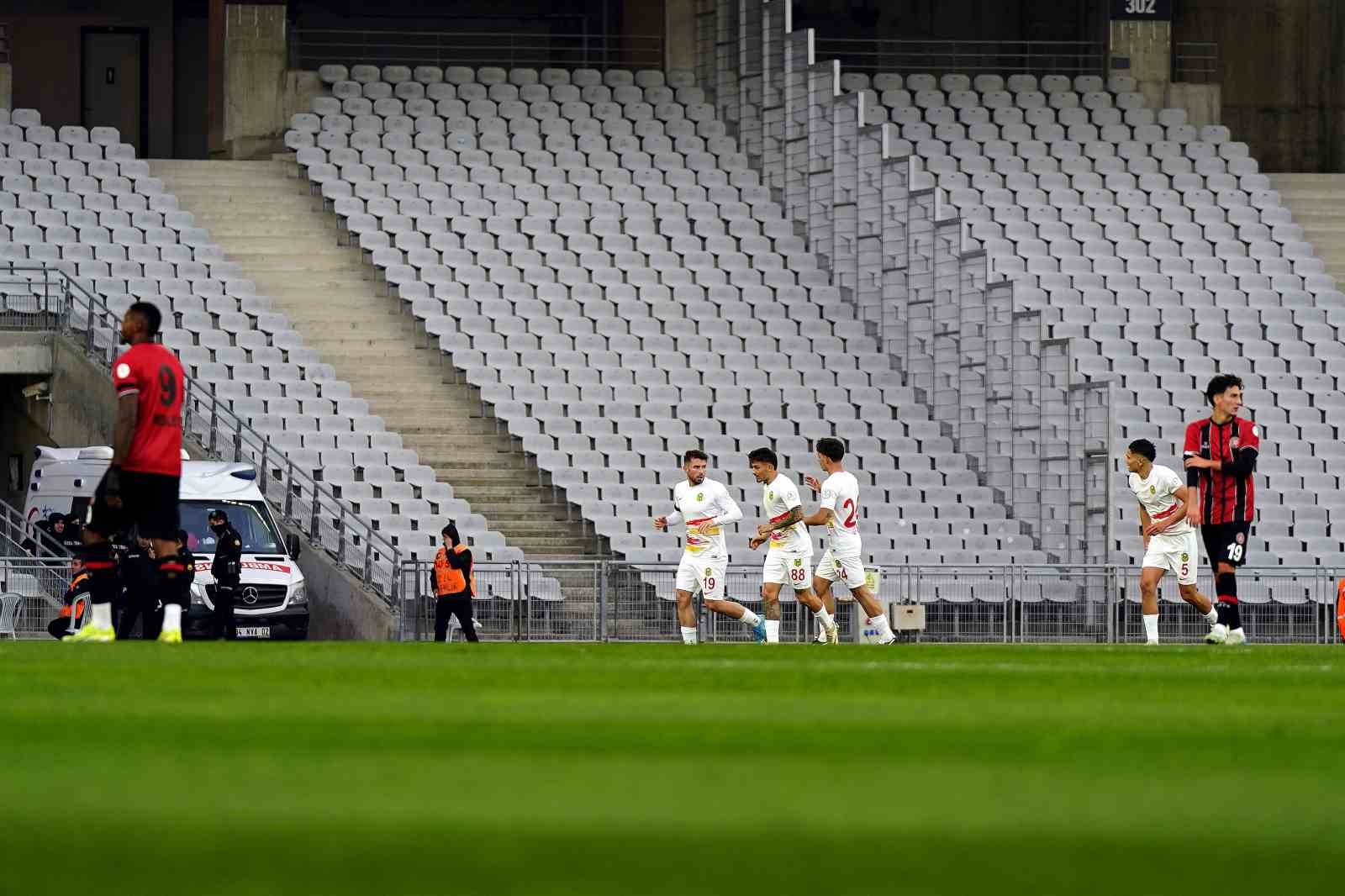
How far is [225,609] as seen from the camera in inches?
888

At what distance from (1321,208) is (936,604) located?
14.9 meters

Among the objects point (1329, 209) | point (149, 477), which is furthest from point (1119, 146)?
point (149, 477)

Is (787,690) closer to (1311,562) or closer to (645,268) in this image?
(1311,562)

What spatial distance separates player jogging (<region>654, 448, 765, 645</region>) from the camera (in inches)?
749

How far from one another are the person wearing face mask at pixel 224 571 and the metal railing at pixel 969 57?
1784 centimetres

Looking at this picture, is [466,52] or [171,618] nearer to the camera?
[171,618]

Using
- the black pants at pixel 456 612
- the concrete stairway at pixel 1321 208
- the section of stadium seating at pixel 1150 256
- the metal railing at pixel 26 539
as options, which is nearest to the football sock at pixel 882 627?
the black pants at pixel 456 612

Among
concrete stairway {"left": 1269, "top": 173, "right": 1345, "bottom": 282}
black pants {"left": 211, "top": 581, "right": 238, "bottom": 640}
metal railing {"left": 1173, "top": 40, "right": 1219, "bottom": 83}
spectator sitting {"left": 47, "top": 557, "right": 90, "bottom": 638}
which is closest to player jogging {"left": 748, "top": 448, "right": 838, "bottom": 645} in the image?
spectator sitting {"left": 47, "top": 557, "right": 90, "bottom": 638}

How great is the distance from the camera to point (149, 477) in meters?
12.5

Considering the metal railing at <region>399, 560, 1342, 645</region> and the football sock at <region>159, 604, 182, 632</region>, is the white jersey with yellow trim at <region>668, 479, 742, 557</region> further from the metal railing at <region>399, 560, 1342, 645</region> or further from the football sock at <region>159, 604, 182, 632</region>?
the football sock at <region>159, 604, 182, 632</region>

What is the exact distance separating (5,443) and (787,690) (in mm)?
23816

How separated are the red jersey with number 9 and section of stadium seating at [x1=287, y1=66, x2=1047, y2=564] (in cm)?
1401

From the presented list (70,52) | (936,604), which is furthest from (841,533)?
(70,52)

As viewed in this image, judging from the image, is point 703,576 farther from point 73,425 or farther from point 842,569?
point 73,425
